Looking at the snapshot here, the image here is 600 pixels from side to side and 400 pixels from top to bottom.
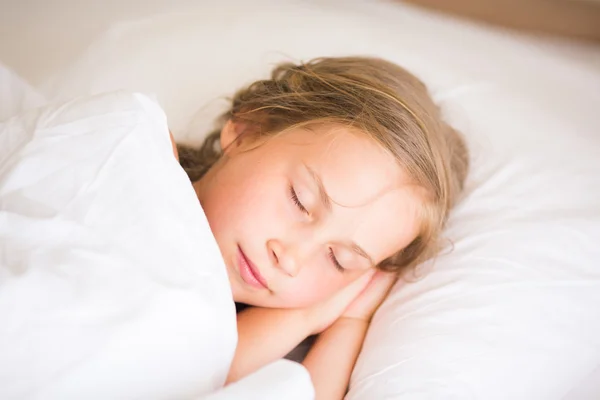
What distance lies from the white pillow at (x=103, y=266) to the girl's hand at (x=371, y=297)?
33 cm

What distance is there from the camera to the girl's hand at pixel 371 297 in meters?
0.98

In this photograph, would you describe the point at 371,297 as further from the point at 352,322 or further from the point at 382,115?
the point at 382,115

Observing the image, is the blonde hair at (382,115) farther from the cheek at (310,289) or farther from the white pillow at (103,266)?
the white pillow at (103,266)

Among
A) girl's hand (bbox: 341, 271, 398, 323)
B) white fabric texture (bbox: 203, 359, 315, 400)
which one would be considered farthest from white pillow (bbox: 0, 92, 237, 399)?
girl's hand (bbox: 341, 271, 398, 323)

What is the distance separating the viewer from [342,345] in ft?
3.01

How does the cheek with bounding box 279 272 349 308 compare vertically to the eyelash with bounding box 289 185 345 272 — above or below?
below

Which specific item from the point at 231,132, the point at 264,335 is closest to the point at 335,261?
the point at 264,335

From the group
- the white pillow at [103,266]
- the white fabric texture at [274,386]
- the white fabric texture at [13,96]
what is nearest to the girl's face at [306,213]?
the white pillow at [103,266]

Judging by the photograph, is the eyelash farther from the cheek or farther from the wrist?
the wrist

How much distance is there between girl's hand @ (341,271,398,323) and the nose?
19cm

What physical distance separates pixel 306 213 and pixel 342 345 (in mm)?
232

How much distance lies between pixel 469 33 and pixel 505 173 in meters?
0.49

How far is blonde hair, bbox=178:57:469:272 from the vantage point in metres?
0.91

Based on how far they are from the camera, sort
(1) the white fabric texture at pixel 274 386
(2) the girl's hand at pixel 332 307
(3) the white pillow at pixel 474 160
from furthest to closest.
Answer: (2) the girl's hand at pixel 332 307 < (3) the white pillow at pixel 474 160 < (1) the white fabric texture at pixel 274 386
